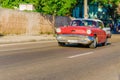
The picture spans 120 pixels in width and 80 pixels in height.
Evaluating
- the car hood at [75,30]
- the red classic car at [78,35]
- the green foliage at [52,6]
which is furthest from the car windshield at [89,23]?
the green foliage at [52,6]

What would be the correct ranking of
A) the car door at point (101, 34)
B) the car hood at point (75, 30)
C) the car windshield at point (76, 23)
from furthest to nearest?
the car door at point (101, 34) → the car windshield at point (76, 23) → the car hood at point (75, 30)

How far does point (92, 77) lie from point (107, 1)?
43669 millimetres

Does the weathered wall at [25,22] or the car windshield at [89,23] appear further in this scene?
the weathered wall at [25,22]

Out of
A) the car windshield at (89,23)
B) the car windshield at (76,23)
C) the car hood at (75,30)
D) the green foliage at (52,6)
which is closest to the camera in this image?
the car hood at (75,30)

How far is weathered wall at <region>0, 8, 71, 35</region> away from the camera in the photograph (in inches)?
1257

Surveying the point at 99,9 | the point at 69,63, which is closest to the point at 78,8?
the point at 99,9

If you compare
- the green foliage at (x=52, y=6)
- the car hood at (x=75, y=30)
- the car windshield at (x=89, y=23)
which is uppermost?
the green foliage at (x=52, y=6)

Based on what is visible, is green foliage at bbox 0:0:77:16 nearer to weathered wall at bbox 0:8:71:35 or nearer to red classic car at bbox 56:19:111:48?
weathered wall at bbox 0:8:71:35

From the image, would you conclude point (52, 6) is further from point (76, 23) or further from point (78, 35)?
point (78, 35)

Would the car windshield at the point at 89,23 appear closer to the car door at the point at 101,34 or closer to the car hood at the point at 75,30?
the car door at the point at 101,34

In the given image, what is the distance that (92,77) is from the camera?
11.1 meters

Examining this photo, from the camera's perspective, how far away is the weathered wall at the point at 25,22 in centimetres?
3192

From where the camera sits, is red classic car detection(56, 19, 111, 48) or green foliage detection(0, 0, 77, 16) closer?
red classic car detection(56, 19, 111, 48)

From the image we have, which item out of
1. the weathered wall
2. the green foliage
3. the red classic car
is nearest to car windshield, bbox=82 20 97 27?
the red classic car
